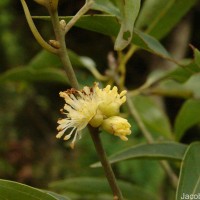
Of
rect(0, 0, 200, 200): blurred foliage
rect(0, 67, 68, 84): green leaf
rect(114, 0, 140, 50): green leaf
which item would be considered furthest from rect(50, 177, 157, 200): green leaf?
rect(114, 0, 140, 50): green leaf

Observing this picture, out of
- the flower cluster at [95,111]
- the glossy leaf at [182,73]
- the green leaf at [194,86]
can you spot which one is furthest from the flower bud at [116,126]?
the green leaf at [194,86]

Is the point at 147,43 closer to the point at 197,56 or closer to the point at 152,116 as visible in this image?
the point at 197,56

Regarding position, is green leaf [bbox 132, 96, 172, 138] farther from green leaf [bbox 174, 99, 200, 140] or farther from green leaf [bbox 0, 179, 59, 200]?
green leaf [bbox 0, 179, 59, 200]

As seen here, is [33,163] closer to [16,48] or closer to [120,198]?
[16,48]

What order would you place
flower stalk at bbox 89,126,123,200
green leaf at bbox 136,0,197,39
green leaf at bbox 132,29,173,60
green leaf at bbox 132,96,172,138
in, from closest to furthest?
flower stalk at bbox 89,126,123,200
green leaf at bbox 132,29,173,60
green leaf at bbox 136,0,197,39
green leaf at bbox 132,96,172,138

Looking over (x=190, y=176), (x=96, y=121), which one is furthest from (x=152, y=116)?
(x=96, y=121)
